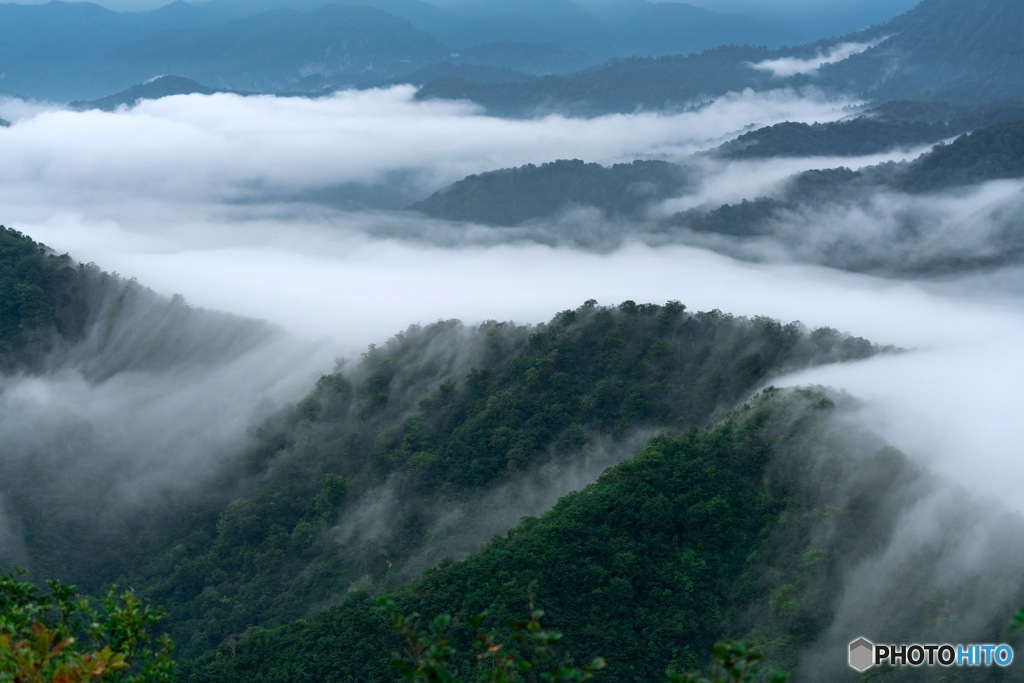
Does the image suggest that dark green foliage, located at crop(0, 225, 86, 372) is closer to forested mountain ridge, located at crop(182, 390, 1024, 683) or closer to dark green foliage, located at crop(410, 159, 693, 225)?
forested mountain ridge, located at crop(182, 390, 1024, 683)

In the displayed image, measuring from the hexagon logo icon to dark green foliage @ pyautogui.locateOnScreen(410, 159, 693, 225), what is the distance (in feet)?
317

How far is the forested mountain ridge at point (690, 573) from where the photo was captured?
30156mm

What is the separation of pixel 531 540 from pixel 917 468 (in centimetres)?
1197

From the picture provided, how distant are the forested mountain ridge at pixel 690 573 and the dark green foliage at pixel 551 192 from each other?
88.2m

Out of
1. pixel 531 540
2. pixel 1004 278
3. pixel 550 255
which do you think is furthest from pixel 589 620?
pixel 550 255

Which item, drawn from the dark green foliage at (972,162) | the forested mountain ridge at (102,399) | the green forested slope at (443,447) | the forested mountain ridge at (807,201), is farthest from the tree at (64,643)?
the dark green foliage at (972,162)

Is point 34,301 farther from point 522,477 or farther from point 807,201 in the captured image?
point 807,201

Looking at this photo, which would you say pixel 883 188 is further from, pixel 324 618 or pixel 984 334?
pixel 324 618

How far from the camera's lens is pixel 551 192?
13088 centimetres

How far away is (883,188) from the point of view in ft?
343

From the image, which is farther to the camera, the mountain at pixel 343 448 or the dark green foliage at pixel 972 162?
the dark green foliage at pixel 972 162

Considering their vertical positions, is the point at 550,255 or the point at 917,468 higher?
the point at 550,255

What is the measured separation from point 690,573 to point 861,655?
22.0 ft

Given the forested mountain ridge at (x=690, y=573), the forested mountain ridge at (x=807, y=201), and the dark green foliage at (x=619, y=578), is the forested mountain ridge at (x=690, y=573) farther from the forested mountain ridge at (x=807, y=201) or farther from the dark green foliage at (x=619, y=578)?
the forested mountain ridge at (x=807, y=201)
